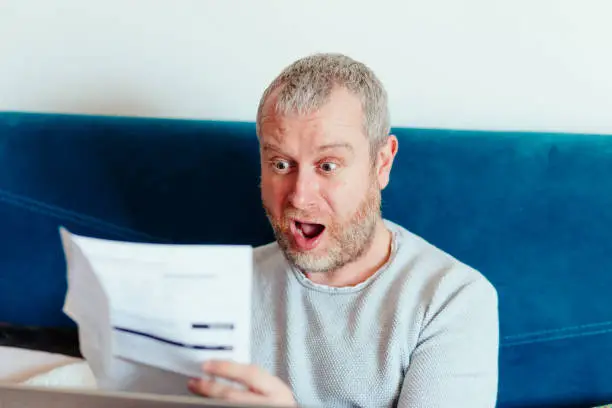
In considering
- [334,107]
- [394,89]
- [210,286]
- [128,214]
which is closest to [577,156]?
[394,89]

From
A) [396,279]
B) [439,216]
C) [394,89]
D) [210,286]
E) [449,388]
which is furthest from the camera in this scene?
[394,89]

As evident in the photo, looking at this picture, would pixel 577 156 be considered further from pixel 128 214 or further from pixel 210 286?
pixel 128 214

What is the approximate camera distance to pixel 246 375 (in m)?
0.81

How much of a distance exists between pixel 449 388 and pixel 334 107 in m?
0.48

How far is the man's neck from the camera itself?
1.17 metres

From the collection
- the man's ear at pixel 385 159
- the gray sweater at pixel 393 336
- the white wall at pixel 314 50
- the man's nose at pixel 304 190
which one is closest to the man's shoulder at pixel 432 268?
the gray sweater at pixel 393 336

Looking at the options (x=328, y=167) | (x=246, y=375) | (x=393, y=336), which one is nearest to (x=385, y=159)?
(x=328, y=167)

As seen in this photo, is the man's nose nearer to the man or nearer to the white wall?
the man

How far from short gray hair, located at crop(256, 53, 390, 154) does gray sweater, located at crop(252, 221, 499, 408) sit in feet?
0.73

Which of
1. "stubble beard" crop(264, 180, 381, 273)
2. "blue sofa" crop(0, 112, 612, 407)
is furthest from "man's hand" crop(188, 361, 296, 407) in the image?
"blue sofa" crop(0, 112, 612, 407)

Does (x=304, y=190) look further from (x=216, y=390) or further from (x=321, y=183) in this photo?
(x=216, y=390)

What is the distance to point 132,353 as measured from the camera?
2.72 ft

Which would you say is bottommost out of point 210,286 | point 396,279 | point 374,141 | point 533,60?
point 396,279

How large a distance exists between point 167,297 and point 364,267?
0.49 m
